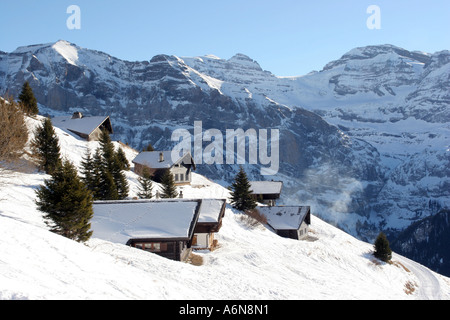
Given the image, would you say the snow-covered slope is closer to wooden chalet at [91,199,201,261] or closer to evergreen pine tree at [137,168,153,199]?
wooden chalet at [91,199,201,261]

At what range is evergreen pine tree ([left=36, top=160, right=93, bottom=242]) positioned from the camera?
836 inches

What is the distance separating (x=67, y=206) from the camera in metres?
21.4

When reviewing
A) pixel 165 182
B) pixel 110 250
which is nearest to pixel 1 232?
pixel 110 250

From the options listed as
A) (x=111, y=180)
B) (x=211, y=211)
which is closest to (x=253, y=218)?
(x=211, y=211)

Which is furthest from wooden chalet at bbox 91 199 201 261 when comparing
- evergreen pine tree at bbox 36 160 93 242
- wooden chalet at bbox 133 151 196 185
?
wooden chalet at bbox 133 151 196 185

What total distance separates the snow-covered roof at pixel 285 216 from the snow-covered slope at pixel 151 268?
506 inches

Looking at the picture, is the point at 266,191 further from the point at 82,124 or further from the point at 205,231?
the point at 205,231

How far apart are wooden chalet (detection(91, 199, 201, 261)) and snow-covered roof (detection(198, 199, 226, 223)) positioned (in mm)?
4991

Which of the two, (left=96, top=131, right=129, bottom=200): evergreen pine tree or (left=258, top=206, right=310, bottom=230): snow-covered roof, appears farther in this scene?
(left=258, top=206, right=310, bottom=230): snow-covered roof

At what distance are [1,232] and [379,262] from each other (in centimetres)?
4662

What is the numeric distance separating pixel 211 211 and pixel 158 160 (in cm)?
2843

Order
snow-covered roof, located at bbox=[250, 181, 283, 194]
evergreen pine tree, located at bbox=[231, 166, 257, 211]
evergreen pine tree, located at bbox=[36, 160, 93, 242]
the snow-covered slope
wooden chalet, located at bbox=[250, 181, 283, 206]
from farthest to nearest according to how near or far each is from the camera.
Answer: snow-covered roof, located at bbox=[250, 181, 283, 194] → wooden chalet, located at bbox=[250, 181, 283, 206] → evergreen pine tree, located at bbox=[231, 166, 257, 211] → evergreen pine tree, located at bbox=[36, 160, 93, 242] → the snow-covered slope
